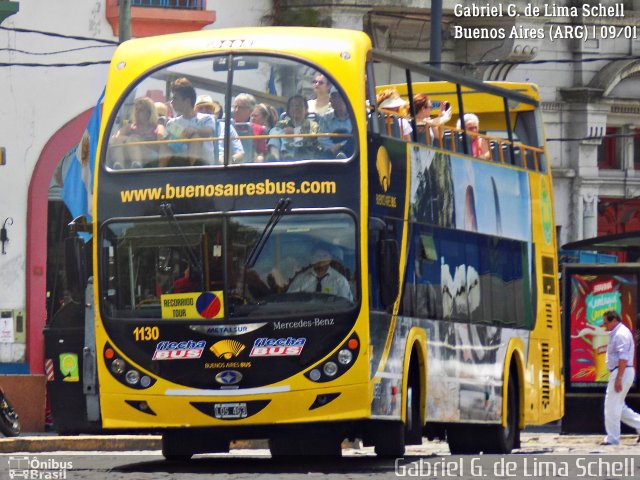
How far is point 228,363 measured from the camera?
15219 mm

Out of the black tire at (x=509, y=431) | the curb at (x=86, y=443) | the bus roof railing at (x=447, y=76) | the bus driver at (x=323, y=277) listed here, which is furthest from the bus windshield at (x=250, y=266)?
the curb at (x=86, y=443)

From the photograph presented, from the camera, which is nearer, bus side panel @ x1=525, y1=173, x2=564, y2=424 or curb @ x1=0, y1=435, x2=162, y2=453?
bus side panel @ x1=525, y1=173, x2=564, y2=424

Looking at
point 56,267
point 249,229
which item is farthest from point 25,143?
point 249,229

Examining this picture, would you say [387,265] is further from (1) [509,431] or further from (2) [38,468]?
(1) [509,431]

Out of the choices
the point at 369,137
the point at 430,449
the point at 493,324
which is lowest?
the point at 430,449

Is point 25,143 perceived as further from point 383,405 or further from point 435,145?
point 383,405

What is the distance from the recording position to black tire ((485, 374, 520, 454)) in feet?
63.0

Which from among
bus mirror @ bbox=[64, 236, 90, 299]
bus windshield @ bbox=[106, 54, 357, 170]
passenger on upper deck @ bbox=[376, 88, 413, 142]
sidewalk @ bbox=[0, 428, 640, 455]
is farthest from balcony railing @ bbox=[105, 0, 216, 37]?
bus mirror @ bbox=[64, 236, 90, 299]

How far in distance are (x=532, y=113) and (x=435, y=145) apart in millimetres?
4095

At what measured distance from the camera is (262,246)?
15250 mm

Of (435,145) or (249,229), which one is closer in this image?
(249,229)

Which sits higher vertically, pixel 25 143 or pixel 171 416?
pixel 25 143

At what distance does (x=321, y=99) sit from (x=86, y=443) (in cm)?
788

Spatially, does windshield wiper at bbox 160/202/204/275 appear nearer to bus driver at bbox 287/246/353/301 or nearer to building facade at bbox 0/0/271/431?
bus driver at bbox 287/246/353/301
